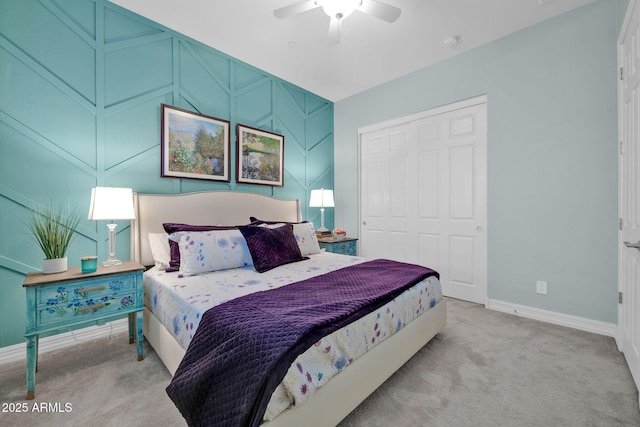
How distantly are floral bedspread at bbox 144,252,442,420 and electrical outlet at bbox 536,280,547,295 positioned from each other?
1.24 m

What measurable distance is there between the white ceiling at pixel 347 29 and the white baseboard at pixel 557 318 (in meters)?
2.79

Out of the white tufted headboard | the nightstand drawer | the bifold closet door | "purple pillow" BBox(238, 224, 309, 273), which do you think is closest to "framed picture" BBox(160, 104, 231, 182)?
the white tufted headboard

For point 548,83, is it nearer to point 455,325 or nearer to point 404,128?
point 404,128

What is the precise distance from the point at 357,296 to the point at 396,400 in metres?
0.61

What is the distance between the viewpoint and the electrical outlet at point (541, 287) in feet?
8.84

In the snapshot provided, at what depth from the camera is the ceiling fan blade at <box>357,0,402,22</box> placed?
6.60 feet

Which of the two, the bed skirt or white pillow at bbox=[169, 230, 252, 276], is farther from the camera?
white pillow at bbox=[169, 230, 252, 276]

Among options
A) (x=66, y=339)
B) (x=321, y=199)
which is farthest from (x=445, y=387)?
(x=66, y=339)

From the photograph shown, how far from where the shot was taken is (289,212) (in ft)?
12.4

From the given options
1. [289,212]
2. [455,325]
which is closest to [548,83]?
[455,325]

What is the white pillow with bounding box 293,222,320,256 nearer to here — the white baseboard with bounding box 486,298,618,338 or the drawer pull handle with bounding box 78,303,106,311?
the drawer pull handle with bounding box 78,303,106,311

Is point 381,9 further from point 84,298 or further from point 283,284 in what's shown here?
point 84,298

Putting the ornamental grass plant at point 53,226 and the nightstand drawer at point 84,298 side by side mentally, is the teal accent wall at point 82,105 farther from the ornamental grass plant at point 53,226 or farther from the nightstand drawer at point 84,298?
the nightstand drawer at point 84,298

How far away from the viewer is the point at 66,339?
2221 millimetres
